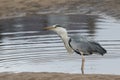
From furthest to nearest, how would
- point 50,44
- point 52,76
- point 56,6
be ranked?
point 56,6
point 50,44
point 52,76

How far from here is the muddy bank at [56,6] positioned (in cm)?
2403

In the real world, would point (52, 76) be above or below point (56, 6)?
above

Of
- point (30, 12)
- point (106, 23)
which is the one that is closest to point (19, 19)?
point (30, 12)

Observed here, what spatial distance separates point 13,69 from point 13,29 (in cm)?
689

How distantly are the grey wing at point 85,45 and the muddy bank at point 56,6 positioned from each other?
10.3 meters

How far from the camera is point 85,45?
1314 centimetres

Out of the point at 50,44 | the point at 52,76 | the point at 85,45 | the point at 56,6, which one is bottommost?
the point at 56,6

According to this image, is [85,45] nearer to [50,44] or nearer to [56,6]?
[50,44]

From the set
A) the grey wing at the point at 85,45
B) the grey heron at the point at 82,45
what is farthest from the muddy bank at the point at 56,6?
the grey wing at the point at 85,45

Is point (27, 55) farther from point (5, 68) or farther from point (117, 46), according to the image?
point (117, 46)

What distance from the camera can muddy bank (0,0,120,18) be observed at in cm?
2403

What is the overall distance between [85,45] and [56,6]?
40.2ft

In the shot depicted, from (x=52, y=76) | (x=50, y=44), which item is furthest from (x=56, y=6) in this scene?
(x=52, y=76)

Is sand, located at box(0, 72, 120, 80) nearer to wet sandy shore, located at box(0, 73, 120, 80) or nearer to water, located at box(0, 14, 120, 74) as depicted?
wet sandy shore, located at box(0, 73, 120, 80)
